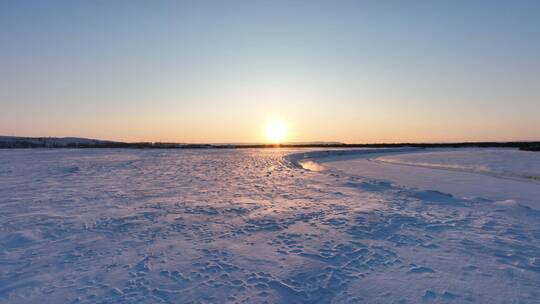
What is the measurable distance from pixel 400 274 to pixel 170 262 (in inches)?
126

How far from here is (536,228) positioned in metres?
6.67

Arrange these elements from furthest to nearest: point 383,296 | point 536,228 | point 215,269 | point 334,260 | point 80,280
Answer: point 536,228
point 334,260
point 215,269
point 80,280
point 383,296

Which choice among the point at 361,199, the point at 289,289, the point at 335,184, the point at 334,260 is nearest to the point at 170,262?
the point at 289,289

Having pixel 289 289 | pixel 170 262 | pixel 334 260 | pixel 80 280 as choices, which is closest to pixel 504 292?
pixel 334 260

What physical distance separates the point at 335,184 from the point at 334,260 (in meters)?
7.75

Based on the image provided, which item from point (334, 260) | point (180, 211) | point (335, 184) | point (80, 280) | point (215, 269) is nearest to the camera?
point (80, 280)

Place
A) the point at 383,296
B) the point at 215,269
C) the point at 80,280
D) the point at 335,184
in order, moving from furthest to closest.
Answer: the point at 335,184 → the point at 215,269 → the point at 80,280 → the point at 383,296

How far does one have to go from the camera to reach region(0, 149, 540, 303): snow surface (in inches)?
164

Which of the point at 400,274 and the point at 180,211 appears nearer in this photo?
the point at 400,274

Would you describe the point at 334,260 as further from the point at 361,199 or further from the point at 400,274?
the point at 361,199

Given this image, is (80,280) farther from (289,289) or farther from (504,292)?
(504,292)

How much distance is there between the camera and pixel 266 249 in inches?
221

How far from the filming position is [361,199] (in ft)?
31.9

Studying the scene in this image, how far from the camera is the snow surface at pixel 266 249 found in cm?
417
